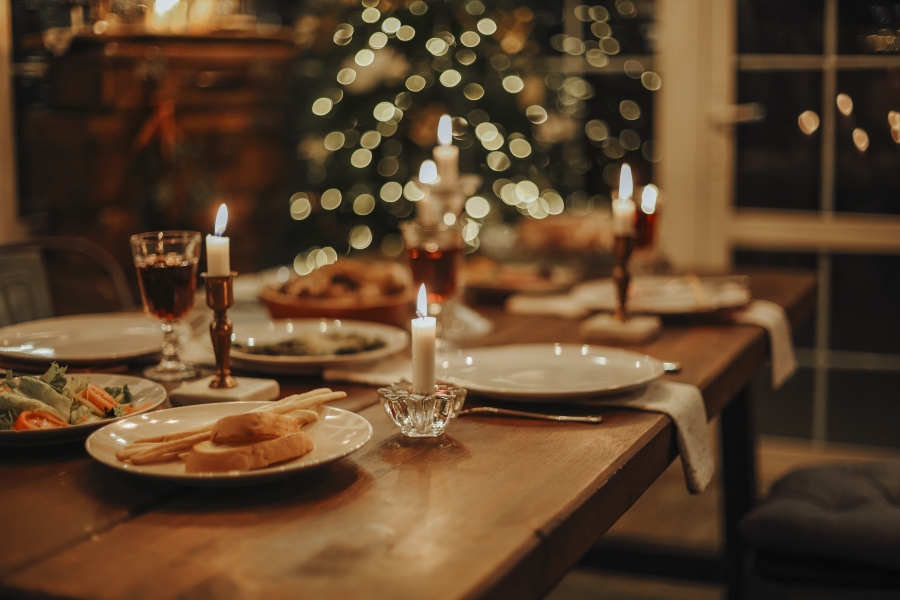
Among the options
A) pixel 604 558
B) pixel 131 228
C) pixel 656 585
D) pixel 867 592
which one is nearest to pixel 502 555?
pixel 867 592

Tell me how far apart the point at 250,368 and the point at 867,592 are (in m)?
1.02

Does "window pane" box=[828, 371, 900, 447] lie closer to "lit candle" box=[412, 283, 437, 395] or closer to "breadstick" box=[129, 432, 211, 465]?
"lit candle" box=[412, 283, 437, 395]

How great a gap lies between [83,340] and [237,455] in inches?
28.0

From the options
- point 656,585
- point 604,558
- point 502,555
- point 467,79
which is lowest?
point 656,585

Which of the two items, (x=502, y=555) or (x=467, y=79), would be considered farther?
(x=467, y=79)

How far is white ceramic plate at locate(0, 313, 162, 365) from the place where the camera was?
1374 millimetres

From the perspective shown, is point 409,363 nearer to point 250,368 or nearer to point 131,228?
point 250,368

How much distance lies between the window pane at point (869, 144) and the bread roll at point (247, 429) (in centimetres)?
276

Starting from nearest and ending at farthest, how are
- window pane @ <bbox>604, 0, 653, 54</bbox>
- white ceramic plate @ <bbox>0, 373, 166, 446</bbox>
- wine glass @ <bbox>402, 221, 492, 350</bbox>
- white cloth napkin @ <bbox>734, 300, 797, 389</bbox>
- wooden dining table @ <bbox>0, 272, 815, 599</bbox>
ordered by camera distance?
1. wooden dining table @ <bbox>0, 272, 815, 599</bbox>
2. white ceramic plate @ <bbox>0, 373, 166, 446</bbox>
3. wine glass @ <bbox>402, 221, 492, 350</bbox>
4. white cloth napkin @ <bbox>734, 300, 797, 389</bbox>
5. window pane @ <bbox>604, 0, 653, 54</bbox>

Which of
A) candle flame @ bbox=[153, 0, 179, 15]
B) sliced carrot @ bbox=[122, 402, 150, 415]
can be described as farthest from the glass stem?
candle flame @ bbox=[153, 0, 179, 15]

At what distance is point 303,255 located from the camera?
374cm

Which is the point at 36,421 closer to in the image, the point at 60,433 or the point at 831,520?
the point at 60,433

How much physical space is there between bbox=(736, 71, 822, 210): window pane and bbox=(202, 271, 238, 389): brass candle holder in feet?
8.37

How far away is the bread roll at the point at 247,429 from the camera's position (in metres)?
0.91
